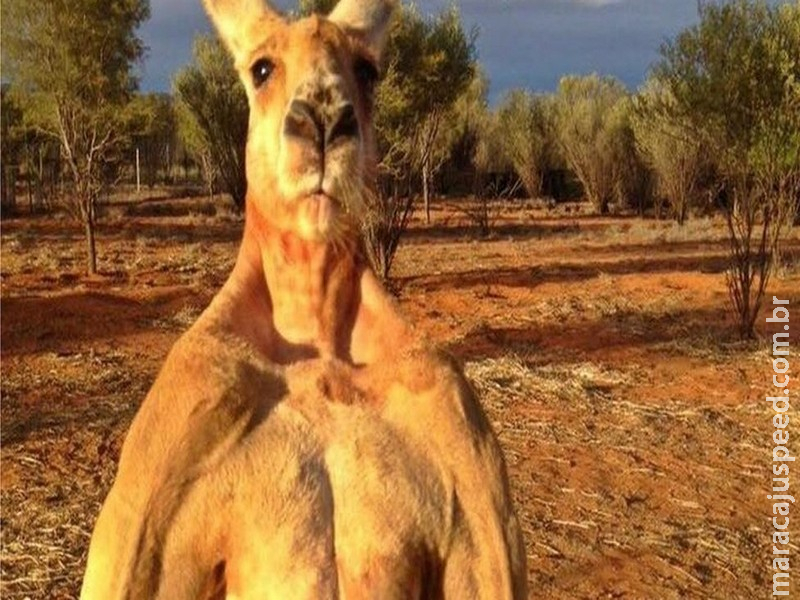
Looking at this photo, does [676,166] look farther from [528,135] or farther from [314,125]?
[314,125]

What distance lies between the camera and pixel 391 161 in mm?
19203

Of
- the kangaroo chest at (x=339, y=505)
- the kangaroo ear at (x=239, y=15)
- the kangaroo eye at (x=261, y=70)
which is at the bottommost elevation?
the kangaroo chest at (x=339, y=505)

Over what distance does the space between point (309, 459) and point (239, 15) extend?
3.00ft

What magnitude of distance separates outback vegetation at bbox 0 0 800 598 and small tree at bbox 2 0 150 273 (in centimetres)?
6

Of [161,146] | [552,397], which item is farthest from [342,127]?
[161,146]

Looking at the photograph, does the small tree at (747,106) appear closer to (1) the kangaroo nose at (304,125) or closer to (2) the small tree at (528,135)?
(1) the kangaroo nose at (304,125)

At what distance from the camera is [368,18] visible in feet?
7.47

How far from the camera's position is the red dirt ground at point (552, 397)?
6.82 metres

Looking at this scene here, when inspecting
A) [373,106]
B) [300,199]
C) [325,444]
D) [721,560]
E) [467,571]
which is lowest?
[721,560]

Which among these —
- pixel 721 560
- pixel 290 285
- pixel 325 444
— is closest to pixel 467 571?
pixel 325 444

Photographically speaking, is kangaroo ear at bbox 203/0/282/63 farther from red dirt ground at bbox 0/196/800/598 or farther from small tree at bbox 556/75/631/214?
small tree at bbox 556/75/631/214

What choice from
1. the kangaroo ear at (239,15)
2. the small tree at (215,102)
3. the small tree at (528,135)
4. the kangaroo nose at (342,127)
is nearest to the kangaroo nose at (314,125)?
the kangaroo nose at (342,127)

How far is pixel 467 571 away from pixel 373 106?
36.4 inches

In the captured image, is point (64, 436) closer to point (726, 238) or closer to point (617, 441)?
point (617, 441)
